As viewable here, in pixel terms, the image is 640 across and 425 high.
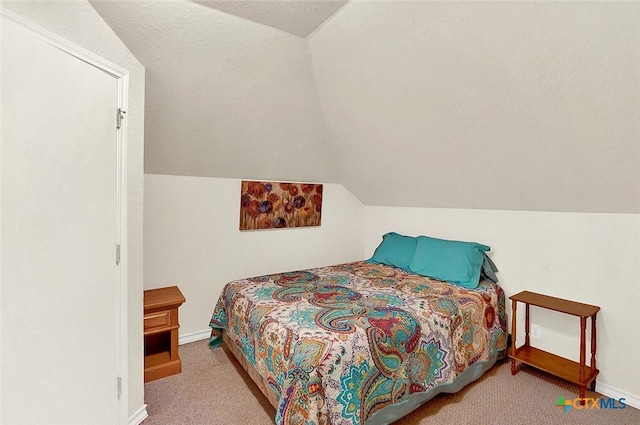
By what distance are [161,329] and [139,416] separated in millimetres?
599

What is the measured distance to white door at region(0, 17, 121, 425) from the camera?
3.79 feet

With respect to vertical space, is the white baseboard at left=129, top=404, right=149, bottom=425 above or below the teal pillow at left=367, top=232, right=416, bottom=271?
below

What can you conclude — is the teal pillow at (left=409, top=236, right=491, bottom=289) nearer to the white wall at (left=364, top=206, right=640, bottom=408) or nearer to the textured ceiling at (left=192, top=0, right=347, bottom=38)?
the white wall at (left=364, top=206, right=640, bottom=408)

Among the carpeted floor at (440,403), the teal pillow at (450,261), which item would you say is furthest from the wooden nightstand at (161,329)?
the teal pillow at (450,261)

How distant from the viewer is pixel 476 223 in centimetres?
295

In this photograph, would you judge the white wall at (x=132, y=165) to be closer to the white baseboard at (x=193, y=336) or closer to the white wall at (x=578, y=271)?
the white baseboard at (x=193, y=336)

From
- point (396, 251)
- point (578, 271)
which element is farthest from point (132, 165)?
point (578, 271)

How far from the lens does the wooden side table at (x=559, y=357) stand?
2014 millimetres

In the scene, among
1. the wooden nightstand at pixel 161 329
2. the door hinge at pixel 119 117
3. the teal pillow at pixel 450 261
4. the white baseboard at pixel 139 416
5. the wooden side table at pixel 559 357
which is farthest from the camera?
the teal pillow at pixel 450 261

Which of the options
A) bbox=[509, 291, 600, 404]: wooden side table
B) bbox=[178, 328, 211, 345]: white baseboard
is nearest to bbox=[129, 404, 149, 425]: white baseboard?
bbox=[178, 328, 211, 345]: white baseboard

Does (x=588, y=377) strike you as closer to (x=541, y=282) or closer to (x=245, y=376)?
(x=541, y=282)

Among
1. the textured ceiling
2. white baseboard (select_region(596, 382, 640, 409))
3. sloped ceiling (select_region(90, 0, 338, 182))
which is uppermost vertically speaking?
the textured ceiling

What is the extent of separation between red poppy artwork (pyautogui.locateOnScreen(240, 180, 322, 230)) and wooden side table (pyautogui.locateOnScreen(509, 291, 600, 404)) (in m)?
2.17

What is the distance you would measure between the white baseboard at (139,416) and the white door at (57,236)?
156 millimetres
